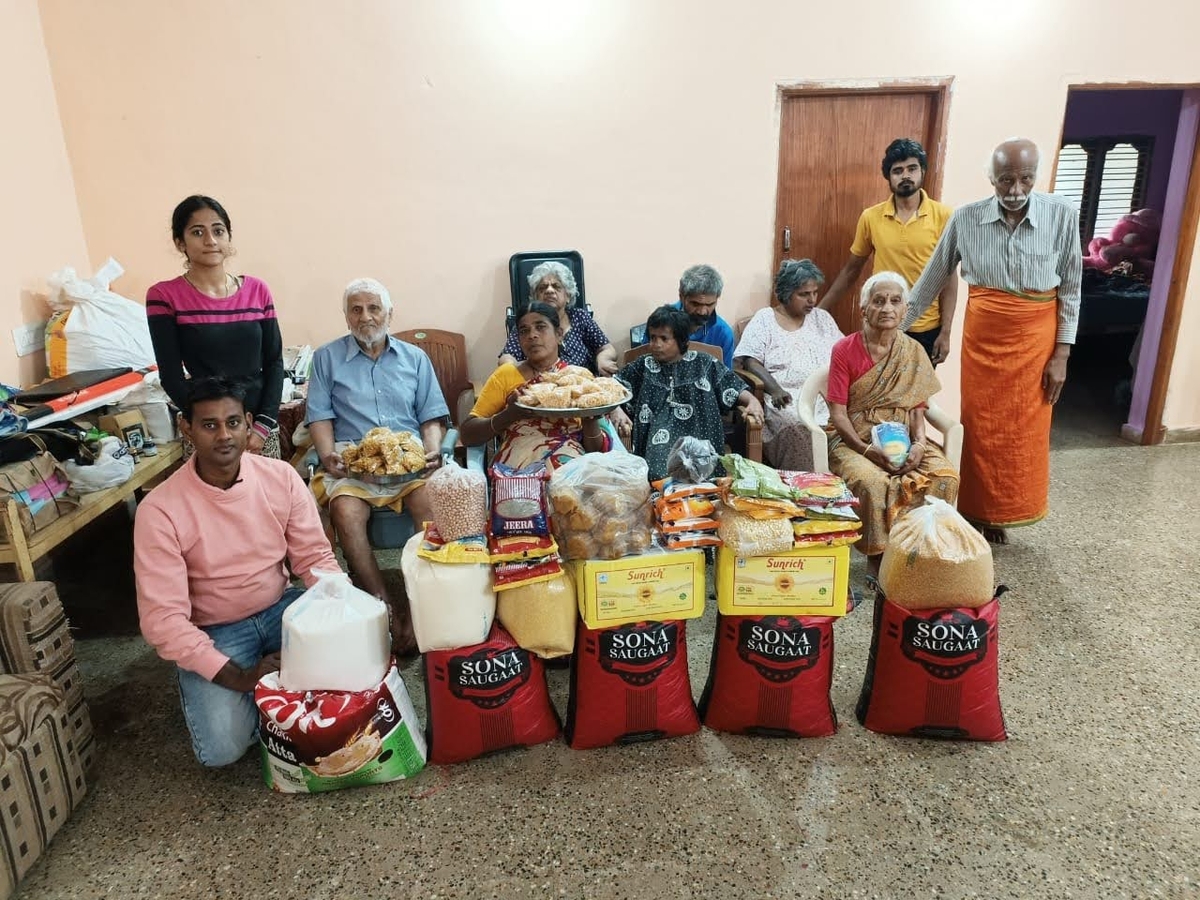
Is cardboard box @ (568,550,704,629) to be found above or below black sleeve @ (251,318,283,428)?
below

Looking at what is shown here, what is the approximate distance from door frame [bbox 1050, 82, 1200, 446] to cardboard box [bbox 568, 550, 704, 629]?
354cm

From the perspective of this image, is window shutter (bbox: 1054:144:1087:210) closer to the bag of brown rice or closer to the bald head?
the bald head

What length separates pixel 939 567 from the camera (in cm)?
189

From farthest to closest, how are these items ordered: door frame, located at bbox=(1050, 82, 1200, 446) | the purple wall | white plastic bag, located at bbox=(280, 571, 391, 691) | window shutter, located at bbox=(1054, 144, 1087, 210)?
window shutter, located at bbox=(1054, 144, 1087, 210) → the purple wall → door frame, located at bbox=(1050, 82, 1200, 446) → white plastic bag, located at bbox=(280, 571, 391, 691)

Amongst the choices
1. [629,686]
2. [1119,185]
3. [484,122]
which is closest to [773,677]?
[629,686]

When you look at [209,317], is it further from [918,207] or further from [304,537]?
[918,207]

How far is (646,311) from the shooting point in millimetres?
4066

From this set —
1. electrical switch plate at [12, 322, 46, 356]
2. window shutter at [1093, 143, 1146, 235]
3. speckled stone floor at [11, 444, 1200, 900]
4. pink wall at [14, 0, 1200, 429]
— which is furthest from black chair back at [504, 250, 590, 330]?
window shutter at [1093, 143, 1146, 235]

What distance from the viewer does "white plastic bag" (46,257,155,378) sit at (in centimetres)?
316

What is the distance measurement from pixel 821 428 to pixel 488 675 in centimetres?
166

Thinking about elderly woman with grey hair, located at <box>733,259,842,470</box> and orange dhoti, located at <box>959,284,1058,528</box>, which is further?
elderly woman with grey hair, located at <box>733,259,842,470</box>

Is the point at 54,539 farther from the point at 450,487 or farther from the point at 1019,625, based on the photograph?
the point at 1019,625

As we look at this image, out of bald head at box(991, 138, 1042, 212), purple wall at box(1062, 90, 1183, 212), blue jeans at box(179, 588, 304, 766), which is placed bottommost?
blue jeans at box(179, 588, 304, 766)

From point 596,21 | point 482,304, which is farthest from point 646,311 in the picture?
point 596,21
